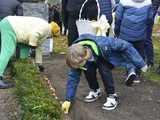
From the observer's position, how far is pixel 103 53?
6.84 metres

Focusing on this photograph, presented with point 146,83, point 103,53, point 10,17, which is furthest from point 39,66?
point 103,53

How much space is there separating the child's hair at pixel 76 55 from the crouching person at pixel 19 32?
1.97 metres

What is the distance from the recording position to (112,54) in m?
6.98

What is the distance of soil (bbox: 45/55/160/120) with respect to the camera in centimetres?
667

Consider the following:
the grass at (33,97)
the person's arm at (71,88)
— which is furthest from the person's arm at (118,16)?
the person's arm at (71,88)

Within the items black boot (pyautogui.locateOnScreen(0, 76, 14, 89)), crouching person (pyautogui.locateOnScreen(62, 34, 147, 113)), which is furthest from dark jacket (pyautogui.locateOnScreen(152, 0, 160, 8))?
black boot (pyautogui.locateOnScreen(0, 76, 14, 89))

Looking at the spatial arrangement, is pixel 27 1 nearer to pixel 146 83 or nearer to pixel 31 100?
pixel 146 83

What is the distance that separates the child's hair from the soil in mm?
673

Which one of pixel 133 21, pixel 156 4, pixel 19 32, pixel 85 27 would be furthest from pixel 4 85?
pixel 156 4

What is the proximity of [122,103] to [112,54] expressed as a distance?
0.68m

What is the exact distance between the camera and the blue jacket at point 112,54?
684 centimetres

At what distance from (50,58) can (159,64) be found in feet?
7.61

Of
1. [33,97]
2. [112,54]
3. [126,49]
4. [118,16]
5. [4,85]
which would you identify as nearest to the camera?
[33,97]

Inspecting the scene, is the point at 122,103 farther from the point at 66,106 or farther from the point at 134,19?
the point at 134,19
